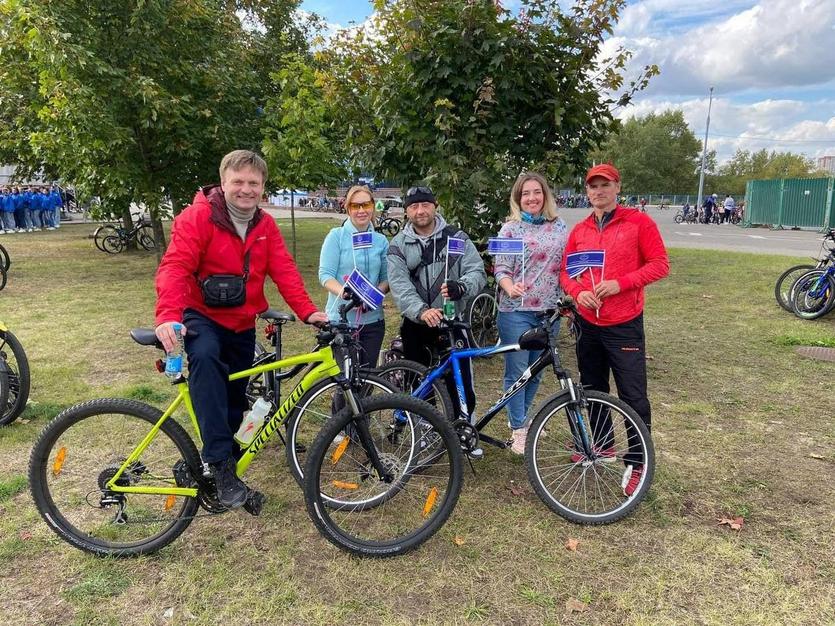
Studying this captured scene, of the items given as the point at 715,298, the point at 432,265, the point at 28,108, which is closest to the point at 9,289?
the point at 28,108

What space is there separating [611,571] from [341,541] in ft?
4.54

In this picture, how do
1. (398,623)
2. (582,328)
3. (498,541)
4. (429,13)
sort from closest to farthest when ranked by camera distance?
(398,623)
(498,541)
(582,328)
(429,13)

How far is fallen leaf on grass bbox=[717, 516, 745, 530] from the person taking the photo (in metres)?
3.30

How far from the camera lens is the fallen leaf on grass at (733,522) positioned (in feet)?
10.8

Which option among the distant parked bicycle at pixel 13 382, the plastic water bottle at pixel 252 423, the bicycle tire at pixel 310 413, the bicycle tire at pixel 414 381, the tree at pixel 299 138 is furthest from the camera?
the tree at pixel 299 138

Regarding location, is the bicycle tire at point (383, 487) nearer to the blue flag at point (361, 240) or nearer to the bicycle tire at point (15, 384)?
the blue flag at point (361, 240)

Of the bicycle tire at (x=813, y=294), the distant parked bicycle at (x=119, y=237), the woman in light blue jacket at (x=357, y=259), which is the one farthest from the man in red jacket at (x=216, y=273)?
the distant parked bicycle at (x=119, y=237)

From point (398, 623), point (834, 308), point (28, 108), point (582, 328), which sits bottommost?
point (398, 623)

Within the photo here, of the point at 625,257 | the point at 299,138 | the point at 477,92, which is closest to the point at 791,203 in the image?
the point at 299,138

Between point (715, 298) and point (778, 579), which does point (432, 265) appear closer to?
point (778, 579)

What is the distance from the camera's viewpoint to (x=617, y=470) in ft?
12.5

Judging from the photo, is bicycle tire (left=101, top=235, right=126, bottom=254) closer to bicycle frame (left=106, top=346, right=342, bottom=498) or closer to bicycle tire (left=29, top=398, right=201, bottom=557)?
bicycle tire (left=29, top=398, right=201, bottom=557)

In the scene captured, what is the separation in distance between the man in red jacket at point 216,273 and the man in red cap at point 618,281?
1.63 m

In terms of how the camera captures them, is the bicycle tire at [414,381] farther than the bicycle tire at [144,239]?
No
